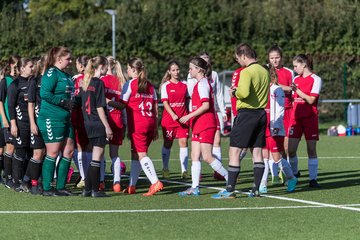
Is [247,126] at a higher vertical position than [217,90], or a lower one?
lower

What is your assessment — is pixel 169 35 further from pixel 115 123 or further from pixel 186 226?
pixel 186 226

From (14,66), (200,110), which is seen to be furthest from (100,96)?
(14,66)

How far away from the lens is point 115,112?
13984 mm

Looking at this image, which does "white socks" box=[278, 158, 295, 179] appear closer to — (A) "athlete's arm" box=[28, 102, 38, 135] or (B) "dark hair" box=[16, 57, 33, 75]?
(A) "athlete's arm" box=[28, 102, 38, 135]

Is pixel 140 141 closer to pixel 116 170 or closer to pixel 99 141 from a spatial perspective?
pixel 99 141

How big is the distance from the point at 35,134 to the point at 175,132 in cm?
404

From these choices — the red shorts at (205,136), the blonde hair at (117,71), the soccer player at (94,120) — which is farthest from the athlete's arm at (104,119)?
the red shorts at (205,136)

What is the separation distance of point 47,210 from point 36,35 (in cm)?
2647

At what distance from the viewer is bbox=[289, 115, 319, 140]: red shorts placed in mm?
14219

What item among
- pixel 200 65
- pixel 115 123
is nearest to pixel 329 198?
pixel 200 65

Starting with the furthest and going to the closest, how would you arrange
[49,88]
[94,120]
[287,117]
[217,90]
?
[217,90] < [287,117] < [94,120] < [49,88]

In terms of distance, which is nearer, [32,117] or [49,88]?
[49,88]

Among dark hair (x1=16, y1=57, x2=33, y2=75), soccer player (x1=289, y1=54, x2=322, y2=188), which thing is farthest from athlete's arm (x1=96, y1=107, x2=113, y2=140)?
soccer player (x1=289, y1=54, x2=322, y2=188)

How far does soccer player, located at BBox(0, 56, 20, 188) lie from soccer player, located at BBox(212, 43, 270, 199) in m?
3.63
